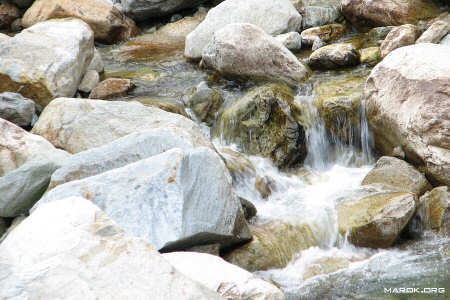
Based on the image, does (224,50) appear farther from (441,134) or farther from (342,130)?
(441,134)

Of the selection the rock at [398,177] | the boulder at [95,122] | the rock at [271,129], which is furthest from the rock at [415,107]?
the boulder at [95,122]

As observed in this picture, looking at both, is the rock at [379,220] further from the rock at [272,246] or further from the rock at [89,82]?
the rock at [89,82]

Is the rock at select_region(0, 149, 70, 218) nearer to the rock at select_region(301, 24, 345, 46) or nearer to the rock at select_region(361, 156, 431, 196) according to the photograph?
the rock at select_region(361, 156, 431, 196)

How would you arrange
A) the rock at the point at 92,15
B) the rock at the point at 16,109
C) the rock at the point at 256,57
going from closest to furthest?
the rock at the point at 16,109
the rock at the point at 256,57
the rock at the point at 92,15

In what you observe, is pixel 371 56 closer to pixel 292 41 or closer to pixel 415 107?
pixel 292 41

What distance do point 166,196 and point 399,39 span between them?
6565 millimetres

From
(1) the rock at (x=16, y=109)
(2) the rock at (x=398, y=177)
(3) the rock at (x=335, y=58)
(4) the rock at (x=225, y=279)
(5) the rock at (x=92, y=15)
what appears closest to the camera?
(4) the rock at (x=225, y=279)

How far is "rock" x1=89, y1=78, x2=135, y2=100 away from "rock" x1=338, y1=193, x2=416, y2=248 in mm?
4779

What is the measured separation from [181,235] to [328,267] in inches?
70.2

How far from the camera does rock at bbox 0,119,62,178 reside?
5.37 metres

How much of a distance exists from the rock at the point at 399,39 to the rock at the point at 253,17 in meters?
2.61

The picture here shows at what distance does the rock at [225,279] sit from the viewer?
3197 millimetres

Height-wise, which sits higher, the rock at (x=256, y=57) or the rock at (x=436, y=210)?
the rock at (x=256, y=57)

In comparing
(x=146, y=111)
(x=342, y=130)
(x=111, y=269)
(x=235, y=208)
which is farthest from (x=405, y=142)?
(x=111, y=269)
